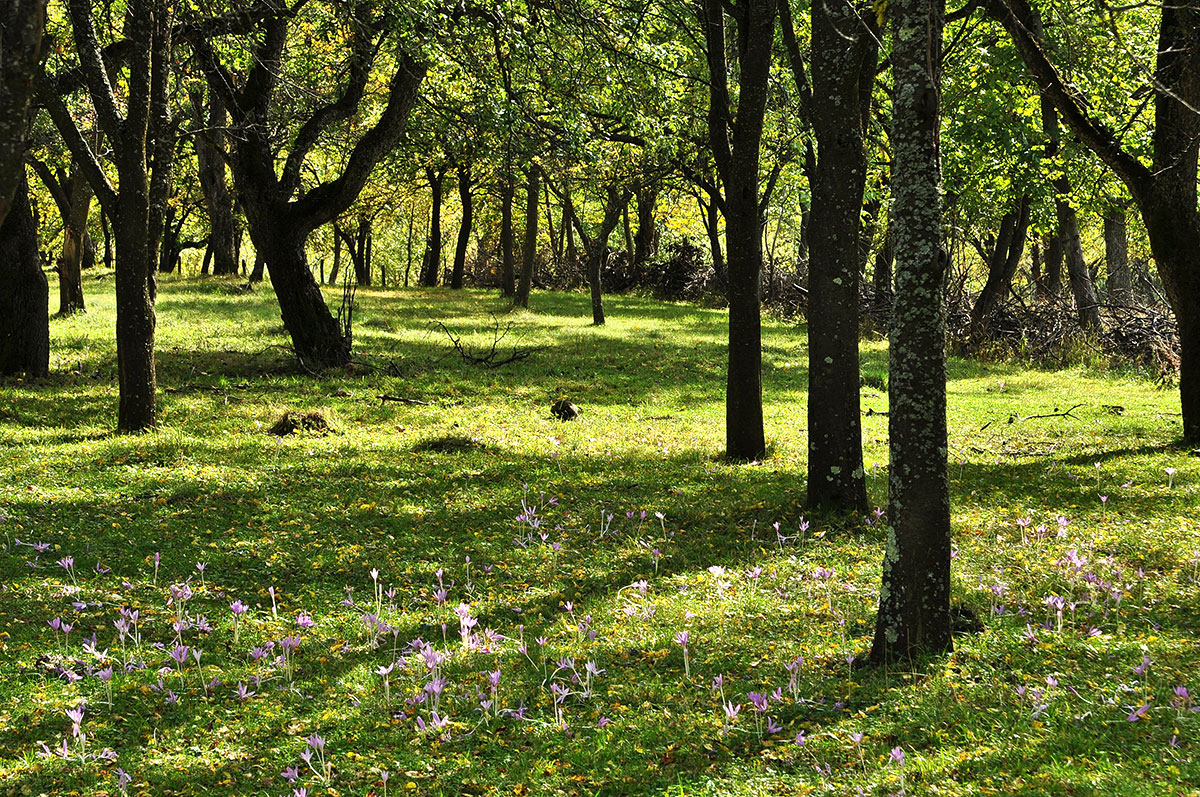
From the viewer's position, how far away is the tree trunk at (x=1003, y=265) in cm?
2238

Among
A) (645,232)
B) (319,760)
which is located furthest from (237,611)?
(645,232)

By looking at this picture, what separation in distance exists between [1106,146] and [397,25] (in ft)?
29.2

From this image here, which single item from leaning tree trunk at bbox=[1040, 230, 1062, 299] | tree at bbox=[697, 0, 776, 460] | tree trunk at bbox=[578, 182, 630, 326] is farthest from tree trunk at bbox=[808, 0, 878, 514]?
leaning tree trunk at bbox=[1040, 230, 1062, 299]

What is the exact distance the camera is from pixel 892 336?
4520 mm

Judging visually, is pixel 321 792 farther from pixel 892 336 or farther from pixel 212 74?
pixel 212 74

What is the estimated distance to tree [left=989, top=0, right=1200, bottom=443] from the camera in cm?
938

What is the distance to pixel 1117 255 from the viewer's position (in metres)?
24.2

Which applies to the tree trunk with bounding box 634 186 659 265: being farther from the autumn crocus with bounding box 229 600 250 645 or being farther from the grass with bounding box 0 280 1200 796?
the autumn crocus with bounding box 229 600 250 645

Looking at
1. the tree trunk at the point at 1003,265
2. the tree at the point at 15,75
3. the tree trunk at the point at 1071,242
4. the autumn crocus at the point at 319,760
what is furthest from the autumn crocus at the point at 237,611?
the tree trunk at the point at 1003,265

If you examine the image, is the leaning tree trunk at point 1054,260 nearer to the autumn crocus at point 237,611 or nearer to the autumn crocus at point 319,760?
the autumn crocus at point 237,611

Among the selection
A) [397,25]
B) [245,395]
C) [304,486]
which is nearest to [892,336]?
[304,486]

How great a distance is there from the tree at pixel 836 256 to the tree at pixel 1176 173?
10.4ft

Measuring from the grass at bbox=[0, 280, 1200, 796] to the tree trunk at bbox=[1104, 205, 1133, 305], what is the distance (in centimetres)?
1240

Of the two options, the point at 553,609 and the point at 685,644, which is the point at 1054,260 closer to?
the point at 553,609
